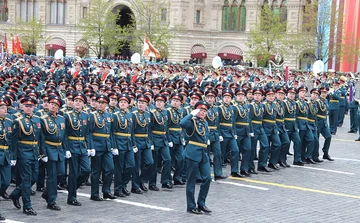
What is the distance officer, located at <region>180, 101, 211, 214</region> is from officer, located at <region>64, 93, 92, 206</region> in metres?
1.77

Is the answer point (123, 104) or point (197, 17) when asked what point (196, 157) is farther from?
point (197, 17)

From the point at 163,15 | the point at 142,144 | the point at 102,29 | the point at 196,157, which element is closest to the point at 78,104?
the point at 142,144

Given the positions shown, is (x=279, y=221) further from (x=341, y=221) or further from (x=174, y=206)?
(x=174, y=206)

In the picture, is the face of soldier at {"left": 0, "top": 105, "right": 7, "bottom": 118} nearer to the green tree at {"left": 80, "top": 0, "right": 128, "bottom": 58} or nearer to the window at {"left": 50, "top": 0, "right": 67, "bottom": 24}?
the green tree at {"left": 80, "top": 0, "right": 128, "bottom": 58}

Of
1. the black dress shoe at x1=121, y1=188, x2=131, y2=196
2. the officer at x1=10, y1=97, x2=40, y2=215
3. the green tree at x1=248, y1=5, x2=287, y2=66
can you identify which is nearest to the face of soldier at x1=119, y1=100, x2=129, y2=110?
the black dress shoe at x1=121, y1=188, x2=131, y2=196

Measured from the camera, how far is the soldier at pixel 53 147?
11992 millimetres

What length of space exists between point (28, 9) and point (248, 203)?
180 feet

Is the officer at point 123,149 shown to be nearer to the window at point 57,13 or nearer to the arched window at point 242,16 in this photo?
the arched window at point 242,16

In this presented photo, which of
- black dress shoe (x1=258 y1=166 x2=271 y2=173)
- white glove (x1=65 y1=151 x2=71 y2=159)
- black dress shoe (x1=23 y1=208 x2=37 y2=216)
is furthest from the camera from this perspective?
black dress shoe (x1=258 y1=166 x2=271 y2=173)

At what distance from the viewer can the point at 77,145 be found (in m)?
12.5

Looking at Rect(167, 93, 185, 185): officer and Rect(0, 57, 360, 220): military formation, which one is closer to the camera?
Rect(0, 57, 360, 220): military formation

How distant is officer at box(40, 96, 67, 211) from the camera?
39.3 ft

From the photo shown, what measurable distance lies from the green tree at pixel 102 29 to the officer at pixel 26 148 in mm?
43700

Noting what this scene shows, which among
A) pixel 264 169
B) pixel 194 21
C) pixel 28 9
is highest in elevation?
pixel 28 9
